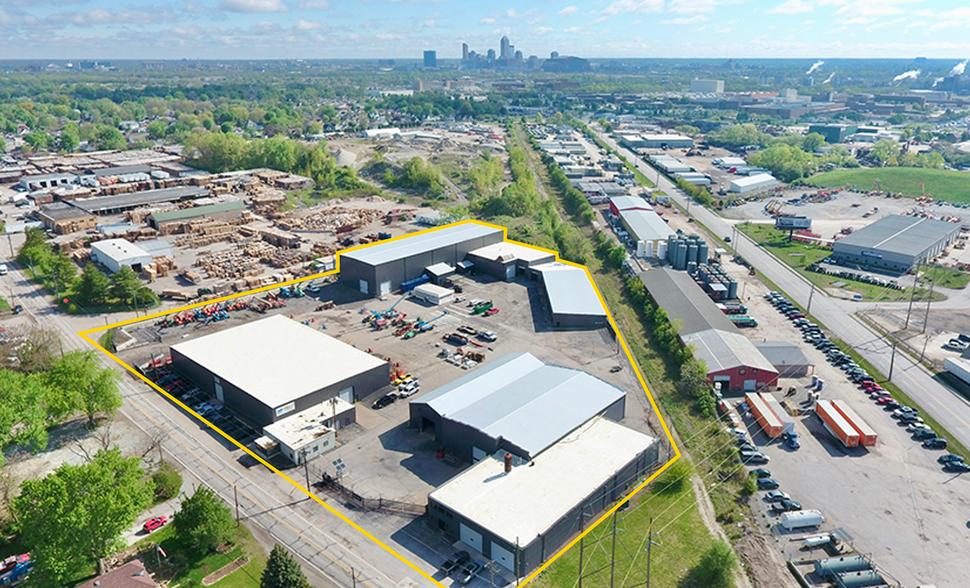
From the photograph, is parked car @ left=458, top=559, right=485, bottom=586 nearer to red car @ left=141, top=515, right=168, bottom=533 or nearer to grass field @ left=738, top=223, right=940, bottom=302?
red car @ left=141, top=515, right=168, bottom=533

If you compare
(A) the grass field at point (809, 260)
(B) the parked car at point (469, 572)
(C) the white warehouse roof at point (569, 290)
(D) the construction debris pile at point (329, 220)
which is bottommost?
(B) the parked car at point (469, 572)

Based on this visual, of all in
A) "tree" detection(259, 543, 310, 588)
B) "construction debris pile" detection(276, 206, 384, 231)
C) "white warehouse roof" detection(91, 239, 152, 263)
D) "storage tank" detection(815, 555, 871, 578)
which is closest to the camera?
"tree" detection(259, 543, 310, 588)

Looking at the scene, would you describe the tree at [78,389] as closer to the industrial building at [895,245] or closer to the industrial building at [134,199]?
the industrial building at [134,199]

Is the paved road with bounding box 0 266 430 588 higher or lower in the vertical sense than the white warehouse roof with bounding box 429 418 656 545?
lower

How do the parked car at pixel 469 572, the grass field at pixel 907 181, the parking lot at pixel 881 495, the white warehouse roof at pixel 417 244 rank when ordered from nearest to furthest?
the parked car at pixel 469 572, the parking lot at pixel 881 495, the white warehouse roof at pixel 417 244, the grass field at pixel 907 181

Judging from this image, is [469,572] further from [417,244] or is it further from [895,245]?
[895,245]

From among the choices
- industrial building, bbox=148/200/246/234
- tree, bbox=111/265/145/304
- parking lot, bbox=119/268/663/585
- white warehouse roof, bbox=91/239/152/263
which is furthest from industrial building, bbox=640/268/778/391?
industrial building, bbox=148/200/246/234

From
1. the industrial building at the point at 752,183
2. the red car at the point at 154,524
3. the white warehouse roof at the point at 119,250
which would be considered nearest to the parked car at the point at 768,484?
the red car at the point at 154,524

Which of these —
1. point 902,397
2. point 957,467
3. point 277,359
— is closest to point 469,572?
point 277,359
